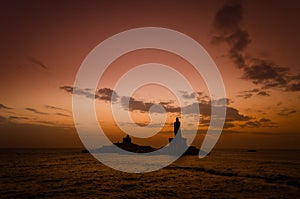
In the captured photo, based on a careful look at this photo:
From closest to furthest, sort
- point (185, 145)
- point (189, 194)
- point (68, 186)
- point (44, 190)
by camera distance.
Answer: point (189, 194) → point (44, 190) → point (68, 186) → point (185, 145)

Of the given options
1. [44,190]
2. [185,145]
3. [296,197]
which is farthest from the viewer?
[185,145]

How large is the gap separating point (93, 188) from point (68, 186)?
5.05m

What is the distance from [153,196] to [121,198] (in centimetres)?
444

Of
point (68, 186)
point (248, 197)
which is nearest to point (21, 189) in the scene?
point (68, 186)

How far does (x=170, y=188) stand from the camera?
41.5m

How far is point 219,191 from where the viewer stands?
38.3 meters

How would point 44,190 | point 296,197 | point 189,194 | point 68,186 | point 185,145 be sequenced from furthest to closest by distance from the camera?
point 185,145
point 68,186
point 44,190
point 189,194
point 296,197

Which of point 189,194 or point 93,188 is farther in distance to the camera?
point 93,188

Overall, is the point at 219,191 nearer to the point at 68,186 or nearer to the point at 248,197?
the point at 248,197

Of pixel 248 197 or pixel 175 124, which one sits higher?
pixel 175 124

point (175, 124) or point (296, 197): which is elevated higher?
point (175, 124)

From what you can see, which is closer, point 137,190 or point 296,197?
point 296,197

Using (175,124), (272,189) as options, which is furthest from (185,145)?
(272,189)

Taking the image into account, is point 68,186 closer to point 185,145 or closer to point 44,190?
point 44,190
